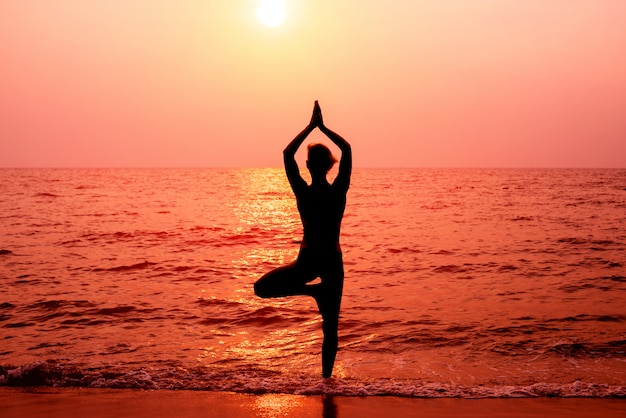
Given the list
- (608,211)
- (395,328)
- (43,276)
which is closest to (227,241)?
(43,276)

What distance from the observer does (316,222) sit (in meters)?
5.59

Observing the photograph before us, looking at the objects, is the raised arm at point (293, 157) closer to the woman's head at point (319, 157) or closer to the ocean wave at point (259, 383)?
the woman's head at point (319, 157)

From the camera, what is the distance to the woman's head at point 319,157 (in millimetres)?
5590

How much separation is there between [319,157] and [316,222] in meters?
0.61

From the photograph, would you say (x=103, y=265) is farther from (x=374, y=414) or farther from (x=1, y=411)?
(x=374, y=414)

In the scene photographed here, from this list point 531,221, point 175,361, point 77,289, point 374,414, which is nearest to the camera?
point 374,414

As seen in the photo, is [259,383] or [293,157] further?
[259,383]

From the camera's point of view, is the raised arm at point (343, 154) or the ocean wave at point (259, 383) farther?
the ocean wave at point (259, 383)

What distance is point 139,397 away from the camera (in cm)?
618

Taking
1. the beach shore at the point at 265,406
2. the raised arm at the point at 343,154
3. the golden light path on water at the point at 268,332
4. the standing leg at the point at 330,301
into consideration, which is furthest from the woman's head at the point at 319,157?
the golden light path on water at the point at 268,332

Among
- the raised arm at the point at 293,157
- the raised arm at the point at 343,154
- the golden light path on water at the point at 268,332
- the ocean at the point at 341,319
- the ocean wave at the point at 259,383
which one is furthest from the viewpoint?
the golden light path on water at the point at 268,332

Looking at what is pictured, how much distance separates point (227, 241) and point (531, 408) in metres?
16.3

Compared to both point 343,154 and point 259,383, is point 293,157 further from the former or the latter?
point 259,383

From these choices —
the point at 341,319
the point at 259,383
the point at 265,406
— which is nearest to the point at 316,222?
the point at 265,406
